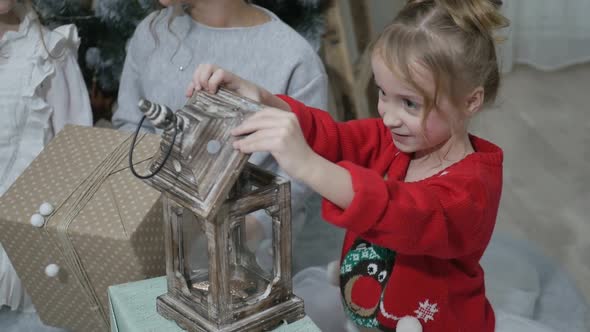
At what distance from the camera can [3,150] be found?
1.75m

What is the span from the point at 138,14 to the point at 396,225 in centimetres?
124

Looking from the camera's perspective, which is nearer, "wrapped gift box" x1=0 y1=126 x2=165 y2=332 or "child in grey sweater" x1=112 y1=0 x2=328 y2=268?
"wrapped gift box" x1=0 y1=126 x2=165 y2=332

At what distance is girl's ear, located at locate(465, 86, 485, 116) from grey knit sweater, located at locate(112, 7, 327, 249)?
578 millimetres

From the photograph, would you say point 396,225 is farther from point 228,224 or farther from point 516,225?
point 516,225

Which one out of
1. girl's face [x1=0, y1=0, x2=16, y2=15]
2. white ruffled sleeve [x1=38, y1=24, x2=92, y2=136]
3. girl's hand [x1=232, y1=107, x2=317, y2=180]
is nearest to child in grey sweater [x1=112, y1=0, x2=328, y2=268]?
white ruffled sleeve [x1=38, y1=24, x2=92, y2=136]

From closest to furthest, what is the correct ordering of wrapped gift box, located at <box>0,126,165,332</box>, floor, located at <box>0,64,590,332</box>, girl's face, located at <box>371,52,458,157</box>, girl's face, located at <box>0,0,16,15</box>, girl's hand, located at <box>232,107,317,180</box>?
1. girl's hand, located at <box>232,107,317,180</box>
2. girl's face, located at <box>371,52,458,157</box>
3. wrapped gift box, located at <box>0,126,165,332</box>
4. girl's face, located at <box>0,0,16,15</box>
5. floor, located at <box>0,64,590,332</box>

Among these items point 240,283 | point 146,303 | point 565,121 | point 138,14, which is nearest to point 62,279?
point 146,303

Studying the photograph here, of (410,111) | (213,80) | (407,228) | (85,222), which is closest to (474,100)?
(410,111)

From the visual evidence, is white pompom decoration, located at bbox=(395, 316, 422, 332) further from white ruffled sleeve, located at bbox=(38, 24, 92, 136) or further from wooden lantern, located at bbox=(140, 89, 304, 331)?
white ruffled sleeve, located at bbox=(38, 24, 92, 136)

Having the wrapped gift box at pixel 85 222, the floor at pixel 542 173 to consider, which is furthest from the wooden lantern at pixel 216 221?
the floor at pixel 542 173

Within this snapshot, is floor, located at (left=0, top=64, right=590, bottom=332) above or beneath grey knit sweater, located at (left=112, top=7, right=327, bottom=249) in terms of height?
beneath

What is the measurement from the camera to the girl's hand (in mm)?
910

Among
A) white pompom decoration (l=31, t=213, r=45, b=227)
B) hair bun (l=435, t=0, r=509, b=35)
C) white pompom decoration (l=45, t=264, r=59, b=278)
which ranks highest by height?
hair bun (l=435, t=0, r=509, b=35)

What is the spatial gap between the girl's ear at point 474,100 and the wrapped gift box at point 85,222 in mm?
582
